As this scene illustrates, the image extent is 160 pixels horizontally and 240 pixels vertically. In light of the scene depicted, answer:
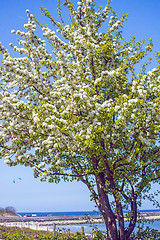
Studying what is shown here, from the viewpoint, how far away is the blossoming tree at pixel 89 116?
34.3 feet

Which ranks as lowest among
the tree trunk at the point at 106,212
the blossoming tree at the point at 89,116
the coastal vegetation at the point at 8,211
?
the coastal vegetation at the point at 8,211

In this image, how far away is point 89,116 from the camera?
33.9 feet

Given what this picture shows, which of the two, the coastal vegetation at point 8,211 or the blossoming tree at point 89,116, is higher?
the blossoming tree at point 89,116

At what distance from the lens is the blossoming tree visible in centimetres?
1045

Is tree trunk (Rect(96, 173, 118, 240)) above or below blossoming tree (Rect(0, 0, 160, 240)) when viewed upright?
below

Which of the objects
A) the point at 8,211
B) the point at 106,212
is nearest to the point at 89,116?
the point at 106,212

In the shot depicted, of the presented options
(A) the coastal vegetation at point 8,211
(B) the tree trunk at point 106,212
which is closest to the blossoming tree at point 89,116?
(B) the tree trunk at point 106,212

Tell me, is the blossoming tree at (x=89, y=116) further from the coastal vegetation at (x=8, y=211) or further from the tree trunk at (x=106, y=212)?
the coastal vegetation at (x=8, y=211)

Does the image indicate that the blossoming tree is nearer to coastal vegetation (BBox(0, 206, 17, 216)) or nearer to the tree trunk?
the tree trunk

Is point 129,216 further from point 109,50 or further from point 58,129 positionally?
point 109,50

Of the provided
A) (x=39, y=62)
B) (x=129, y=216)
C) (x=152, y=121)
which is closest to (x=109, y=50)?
(x=39, y=62)

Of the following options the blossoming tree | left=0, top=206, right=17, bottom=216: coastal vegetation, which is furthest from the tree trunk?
left=0, top=206, right=17, bottom=216: coastal vegetation

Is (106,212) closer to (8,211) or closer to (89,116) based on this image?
(89,116)

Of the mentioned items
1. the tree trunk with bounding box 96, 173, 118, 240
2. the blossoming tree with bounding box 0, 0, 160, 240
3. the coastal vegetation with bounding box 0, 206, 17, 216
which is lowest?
the coastal vegetation with bounding box 0, 206, 17, 216
